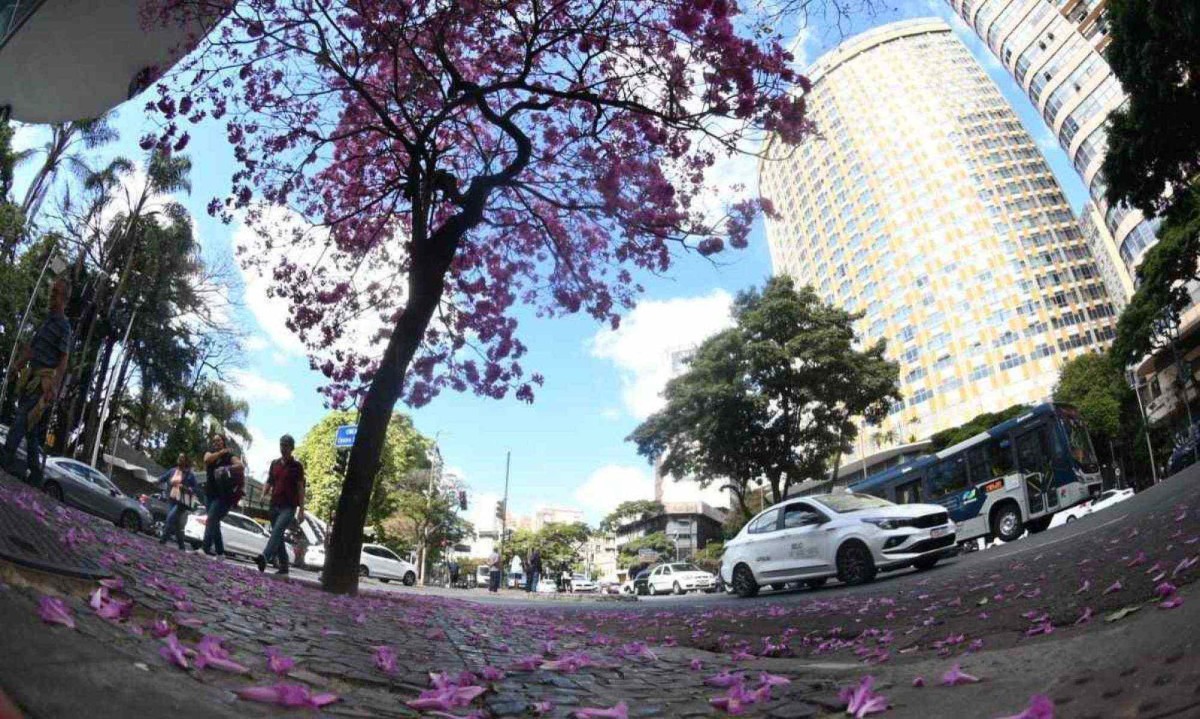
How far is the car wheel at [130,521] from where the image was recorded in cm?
1546

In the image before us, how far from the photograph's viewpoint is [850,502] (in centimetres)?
1088

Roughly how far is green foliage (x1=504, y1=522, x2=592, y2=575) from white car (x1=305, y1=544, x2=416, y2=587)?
132 ft

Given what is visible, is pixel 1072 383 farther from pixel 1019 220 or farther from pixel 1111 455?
pixel 1019 220

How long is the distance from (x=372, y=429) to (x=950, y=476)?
1552 centimetres

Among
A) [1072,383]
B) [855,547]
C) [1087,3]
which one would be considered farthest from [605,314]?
[1087,3]

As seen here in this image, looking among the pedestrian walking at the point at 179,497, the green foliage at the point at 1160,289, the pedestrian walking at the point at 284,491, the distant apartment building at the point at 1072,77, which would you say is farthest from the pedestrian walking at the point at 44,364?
the distant apartment building at the point at 1072,77

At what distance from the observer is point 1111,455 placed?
43.3 meters

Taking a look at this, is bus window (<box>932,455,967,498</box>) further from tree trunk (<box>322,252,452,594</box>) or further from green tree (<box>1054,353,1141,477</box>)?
green tree (<box>1054,353,1141,477</box>)

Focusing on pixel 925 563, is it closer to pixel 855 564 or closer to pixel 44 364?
pixel 855 564

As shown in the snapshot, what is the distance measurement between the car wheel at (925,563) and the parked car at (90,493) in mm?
17138

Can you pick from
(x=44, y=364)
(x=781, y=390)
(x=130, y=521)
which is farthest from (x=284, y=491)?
(x=781, y=390)

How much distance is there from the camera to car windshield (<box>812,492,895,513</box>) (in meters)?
10.7

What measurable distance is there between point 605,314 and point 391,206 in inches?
144

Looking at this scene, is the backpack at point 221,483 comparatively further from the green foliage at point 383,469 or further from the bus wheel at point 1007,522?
the green foliage at point 383,469
